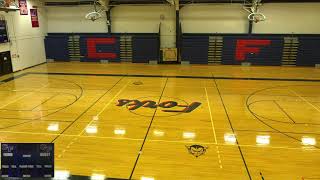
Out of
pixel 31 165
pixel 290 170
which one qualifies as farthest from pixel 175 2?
pixel 31 165

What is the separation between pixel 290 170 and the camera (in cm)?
470

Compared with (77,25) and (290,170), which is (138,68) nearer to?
(77,25)

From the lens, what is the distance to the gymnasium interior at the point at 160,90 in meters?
4.88

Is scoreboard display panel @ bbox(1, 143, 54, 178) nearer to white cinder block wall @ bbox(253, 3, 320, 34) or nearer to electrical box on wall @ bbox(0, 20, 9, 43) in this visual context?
electrical box on wall @ bbox(0, 20, 9, 43)

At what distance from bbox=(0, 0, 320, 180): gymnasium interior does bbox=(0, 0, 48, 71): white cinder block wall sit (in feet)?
0.18

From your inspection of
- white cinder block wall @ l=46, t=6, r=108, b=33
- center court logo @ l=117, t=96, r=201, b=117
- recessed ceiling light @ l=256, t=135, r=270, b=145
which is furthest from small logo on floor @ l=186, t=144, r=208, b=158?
white cinder block wall @ l=46, t=6, r=108, b=33

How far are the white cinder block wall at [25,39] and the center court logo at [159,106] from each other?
7.26 metres

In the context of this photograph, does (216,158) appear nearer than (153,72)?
Yes

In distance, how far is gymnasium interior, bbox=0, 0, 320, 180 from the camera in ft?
16.0

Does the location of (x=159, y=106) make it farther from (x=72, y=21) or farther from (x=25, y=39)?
(x=72, y=21)

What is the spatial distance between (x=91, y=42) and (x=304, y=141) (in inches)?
466

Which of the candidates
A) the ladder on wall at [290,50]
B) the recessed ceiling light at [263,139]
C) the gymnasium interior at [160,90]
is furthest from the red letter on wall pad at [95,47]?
the recessed ceiling light at [263,139]

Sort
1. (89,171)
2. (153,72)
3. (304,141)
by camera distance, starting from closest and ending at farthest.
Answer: (89,171), (304,141), (153,72)

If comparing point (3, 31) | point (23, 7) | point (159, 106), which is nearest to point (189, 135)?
point (159, 106)
